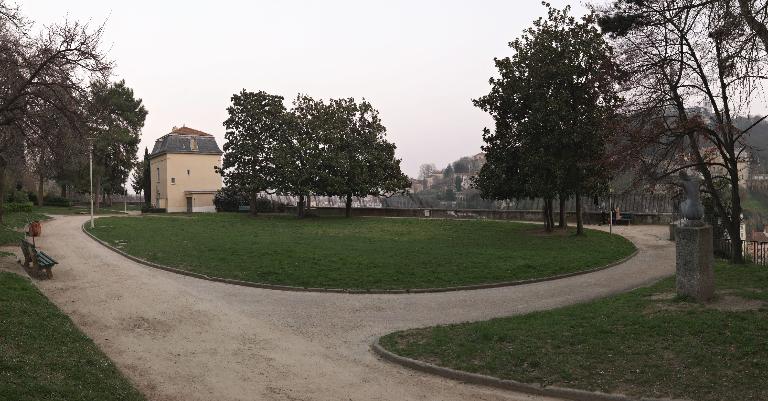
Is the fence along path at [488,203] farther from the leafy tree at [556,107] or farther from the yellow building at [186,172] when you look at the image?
the yellow building at [186,172]

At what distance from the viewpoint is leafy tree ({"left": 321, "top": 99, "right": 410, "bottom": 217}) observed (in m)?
45.0

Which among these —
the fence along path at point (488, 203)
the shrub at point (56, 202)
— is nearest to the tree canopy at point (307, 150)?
the fence along path at point (488, 203)

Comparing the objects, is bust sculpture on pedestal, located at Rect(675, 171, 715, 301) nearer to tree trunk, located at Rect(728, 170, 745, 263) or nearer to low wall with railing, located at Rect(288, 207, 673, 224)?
tree trunk, located at Rect(728, 170, 745, 263)

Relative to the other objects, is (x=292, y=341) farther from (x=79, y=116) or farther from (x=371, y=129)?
(x=371, y=129)

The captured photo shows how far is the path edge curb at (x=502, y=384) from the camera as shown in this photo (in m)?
7.71

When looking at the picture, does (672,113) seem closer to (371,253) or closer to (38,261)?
(371,253)

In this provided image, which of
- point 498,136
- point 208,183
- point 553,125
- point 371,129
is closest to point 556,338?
point 553,125

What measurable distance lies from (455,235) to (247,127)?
2543 centimetres

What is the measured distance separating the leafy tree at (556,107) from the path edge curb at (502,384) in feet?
62.6

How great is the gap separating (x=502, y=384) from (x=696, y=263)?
6265mm

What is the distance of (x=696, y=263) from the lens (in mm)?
11984

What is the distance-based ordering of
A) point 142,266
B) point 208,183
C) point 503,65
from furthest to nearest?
point 208,183 → point 503,65 → point 142,266

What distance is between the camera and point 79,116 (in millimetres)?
18484

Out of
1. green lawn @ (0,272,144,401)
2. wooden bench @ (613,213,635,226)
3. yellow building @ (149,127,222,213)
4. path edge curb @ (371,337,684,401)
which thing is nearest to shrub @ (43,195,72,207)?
yellow building @ (149,127,222,213)
